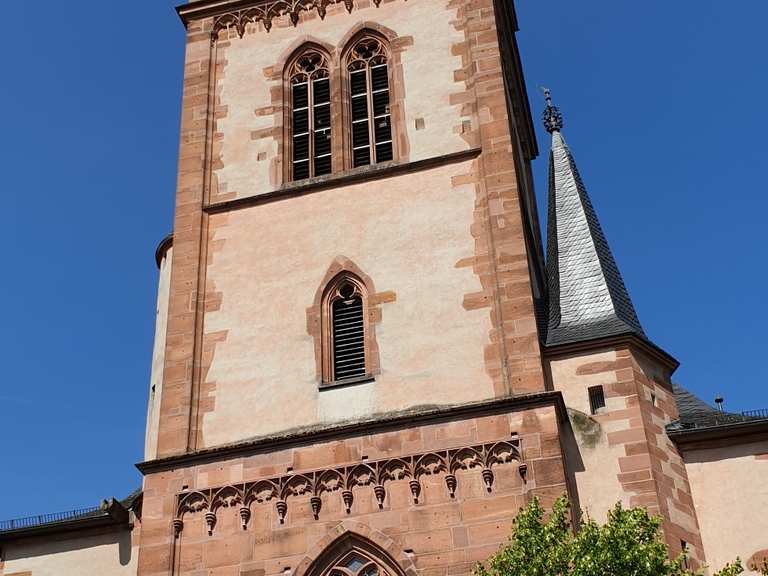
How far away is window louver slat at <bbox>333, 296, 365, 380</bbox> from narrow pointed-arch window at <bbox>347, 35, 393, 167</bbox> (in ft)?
9.15

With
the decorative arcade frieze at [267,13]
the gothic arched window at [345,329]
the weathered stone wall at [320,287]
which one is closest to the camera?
the weathered stone wall at [320,287]

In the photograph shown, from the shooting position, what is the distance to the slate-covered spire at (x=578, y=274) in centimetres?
1741

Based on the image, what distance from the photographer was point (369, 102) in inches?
810

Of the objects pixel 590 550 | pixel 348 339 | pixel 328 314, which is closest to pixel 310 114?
pixel 328 314

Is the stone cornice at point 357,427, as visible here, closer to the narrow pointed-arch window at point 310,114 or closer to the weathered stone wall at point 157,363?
the weathered stone wall at point 157,363

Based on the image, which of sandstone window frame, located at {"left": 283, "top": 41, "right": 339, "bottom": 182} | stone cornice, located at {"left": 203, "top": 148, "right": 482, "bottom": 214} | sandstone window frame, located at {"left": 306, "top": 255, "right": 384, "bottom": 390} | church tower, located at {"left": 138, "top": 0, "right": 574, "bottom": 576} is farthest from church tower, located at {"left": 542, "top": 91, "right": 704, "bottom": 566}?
sandstone window frame, located at {"left": 283, "top": 41, "right": 339, "bottom": 182}

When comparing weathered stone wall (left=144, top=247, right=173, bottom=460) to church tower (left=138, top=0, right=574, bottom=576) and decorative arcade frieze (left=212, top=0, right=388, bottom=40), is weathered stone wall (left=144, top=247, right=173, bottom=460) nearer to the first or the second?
church tower (left=138, top=0, right=574, bottom=576)

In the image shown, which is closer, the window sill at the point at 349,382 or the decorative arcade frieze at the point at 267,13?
the window sill at the point at 349,382

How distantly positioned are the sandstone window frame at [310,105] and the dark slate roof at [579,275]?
3.65 meters

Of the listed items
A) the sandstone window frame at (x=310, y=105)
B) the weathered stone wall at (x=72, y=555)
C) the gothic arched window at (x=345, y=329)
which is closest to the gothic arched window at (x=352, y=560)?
the gothic arched window at (x=345, y=329)

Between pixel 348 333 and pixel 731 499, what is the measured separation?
547 cm

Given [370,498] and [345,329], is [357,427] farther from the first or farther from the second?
[345,329]

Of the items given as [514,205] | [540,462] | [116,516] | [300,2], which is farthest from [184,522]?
[300,2]

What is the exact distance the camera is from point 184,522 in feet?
52.6
